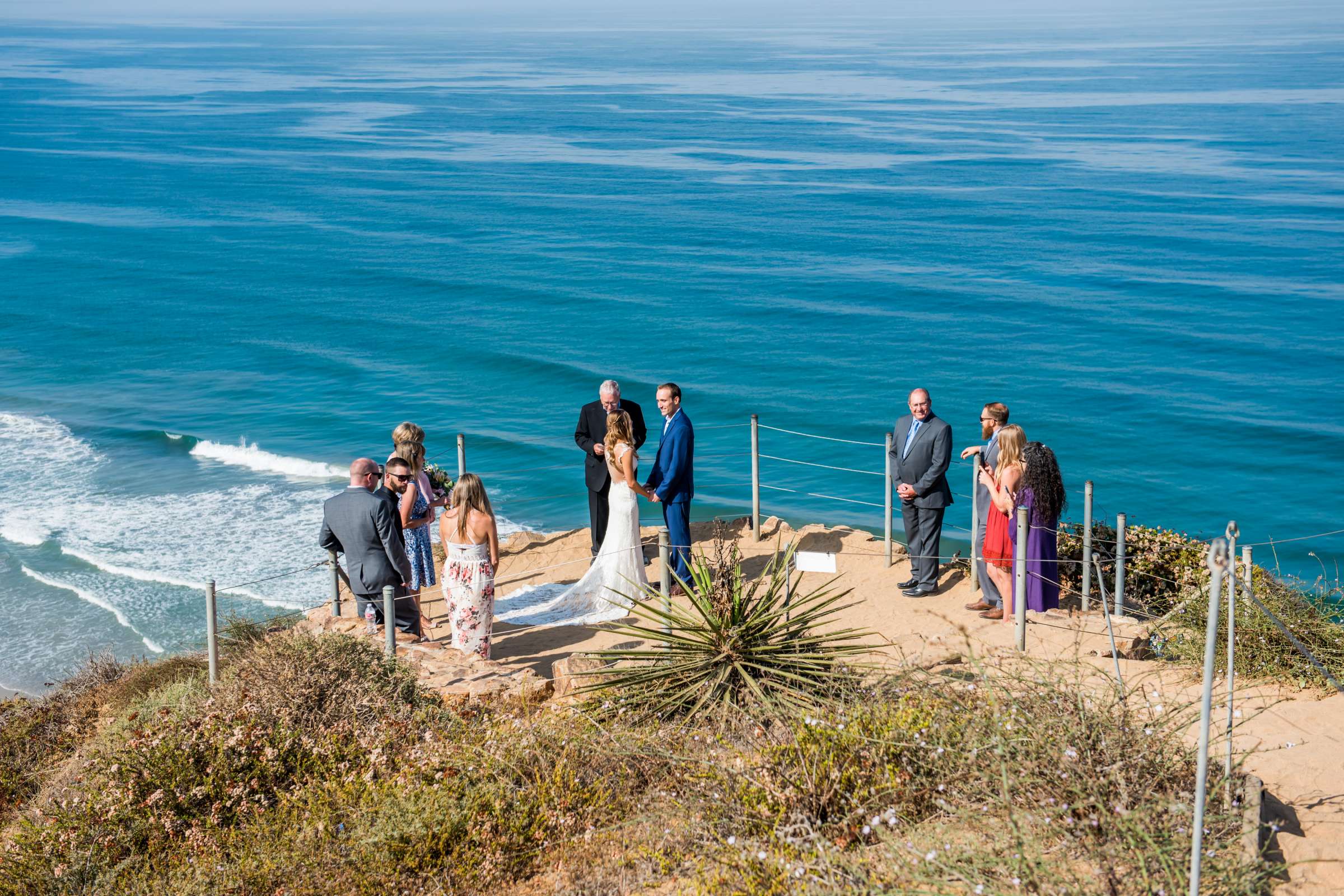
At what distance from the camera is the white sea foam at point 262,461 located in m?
23.2

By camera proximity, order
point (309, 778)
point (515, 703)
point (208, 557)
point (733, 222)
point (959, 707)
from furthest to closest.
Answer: point (733, 222)
point (208, 557)
point (515, 703)
point (309, 778)
point (959, 707)

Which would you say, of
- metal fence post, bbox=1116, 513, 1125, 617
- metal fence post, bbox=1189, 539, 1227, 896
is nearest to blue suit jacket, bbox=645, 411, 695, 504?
metal fence post, bbox=1116, 513, 1125, 617

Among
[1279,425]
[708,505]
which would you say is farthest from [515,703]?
[1279,425]

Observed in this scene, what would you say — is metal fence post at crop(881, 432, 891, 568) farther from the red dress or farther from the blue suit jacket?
the blue suit jacket

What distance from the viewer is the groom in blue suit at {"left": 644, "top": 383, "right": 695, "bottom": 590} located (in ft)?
33.0

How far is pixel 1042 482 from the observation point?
9234mm

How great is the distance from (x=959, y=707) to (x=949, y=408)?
1931cm

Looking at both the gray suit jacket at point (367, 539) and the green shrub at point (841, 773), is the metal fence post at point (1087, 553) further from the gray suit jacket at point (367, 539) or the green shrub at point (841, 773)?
the gray suit jacket at point (367, 539)

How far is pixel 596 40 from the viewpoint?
184 m

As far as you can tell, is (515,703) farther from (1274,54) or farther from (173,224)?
(1274,54)

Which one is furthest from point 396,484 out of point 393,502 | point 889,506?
point 889,506

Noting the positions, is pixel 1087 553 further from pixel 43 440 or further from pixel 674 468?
pixel 43 440

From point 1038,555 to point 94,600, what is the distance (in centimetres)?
1354

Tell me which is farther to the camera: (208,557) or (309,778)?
(208,557)
